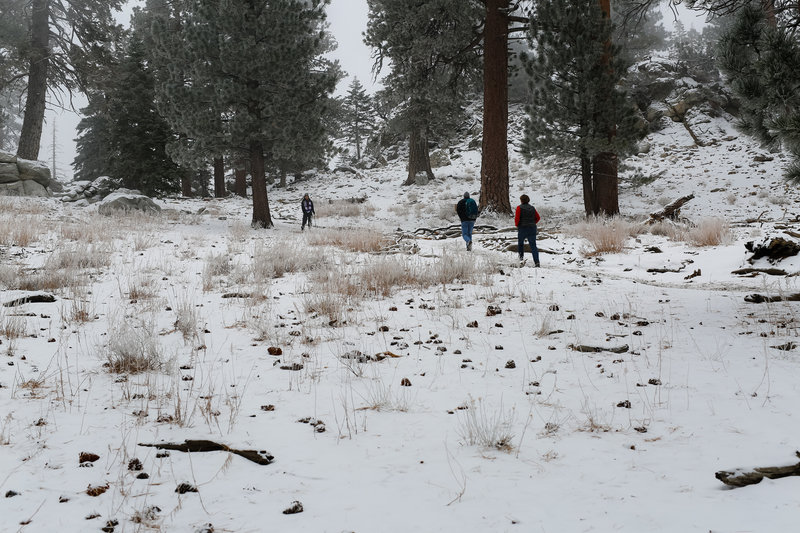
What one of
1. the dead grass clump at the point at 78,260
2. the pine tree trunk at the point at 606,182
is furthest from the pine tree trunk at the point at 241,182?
the dead grass clump at the point at 78,260

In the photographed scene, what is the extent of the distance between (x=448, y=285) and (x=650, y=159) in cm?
2450

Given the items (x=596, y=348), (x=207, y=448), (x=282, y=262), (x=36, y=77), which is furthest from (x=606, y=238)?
(x=36, y=77)

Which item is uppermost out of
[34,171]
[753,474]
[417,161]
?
[417,161]

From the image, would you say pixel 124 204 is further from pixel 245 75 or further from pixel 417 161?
pixel 417 161

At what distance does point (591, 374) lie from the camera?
3.23 m

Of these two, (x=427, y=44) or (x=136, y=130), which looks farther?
(x=136, y=130)

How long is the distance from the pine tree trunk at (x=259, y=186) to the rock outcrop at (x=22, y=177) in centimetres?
937

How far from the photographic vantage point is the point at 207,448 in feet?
7.46

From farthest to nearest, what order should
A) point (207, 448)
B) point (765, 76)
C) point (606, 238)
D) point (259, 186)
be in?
point (259, 186)
point (606, 238)
point (765, 76)
point (207, 448)

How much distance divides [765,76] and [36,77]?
82.1 ft

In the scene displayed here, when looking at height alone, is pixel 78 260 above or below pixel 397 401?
above

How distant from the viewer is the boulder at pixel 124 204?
15359 mm

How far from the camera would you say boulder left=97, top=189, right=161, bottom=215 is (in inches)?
605

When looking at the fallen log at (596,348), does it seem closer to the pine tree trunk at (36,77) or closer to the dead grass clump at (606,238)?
the dead grass clump at (606,238)
